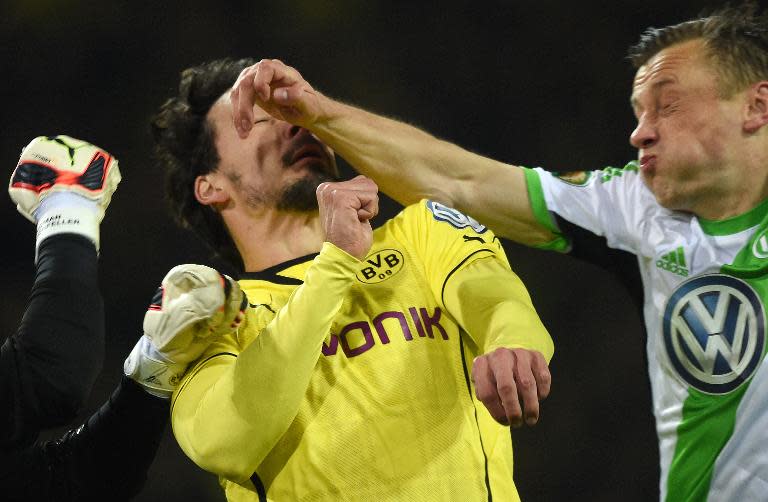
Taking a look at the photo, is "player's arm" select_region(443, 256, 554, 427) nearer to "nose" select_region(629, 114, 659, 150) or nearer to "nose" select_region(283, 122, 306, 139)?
"nose" select_region(629, 114, 659, 150)

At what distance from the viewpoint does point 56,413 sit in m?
1.96

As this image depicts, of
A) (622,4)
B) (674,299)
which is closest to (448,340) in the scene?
(674,299)

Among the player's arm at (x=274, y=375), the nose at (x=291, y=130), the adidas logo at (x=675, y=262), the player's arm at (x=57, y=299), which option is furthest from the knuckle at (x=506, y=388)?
the nose at (x=291, y=130)

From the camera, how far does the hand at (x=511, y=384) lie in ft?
5.04

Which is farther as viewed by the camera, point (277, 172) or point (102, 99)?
point (102, 99)

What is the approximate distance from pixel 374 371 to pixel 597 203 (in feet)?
1.97

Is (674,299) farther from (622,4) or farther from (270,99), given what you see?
(622,4)

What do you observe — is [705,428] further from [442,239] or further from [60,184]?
[60,184]

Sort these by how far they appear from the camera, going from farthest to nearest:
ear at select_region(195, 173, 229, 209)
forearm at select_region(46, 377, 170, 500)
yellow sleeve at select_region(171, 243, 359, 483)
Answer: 1. ear at select_region(195, 173, 229, 209)
2. forearm at select_region(46, 377, 170, 500)
3. yellow sleeve at select_region(171, 243, 359, 483)

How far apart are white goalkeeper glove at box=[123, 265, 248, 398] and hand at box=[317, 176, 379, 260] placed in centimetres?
21

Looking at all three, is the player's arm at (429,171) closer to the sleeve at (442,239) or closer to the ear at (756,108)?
the sleeve at (442,239)

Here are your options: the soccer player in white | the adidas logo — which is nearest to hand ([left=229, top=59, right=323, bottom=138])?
the soccer player in white

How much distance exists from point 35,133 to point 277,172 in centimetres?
171

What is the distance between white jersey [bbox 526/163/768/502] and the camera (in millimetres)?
1820
